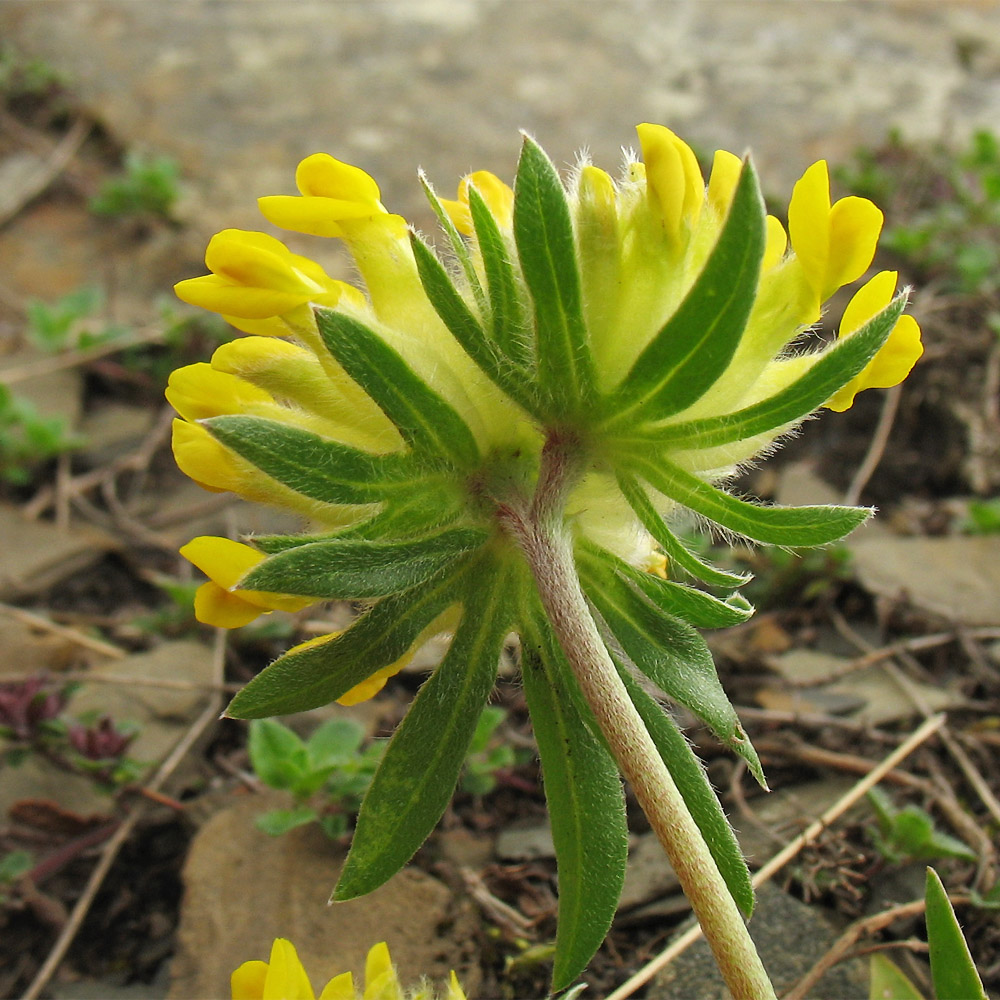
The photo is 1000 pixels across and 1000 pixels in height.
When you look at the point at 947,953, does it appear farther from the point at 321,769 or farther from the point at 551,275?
the point at 321,769

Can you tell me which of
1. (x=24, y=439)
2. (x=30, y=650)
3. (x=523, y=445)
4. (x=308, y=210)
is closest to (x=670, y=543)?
(x=523, y=445)

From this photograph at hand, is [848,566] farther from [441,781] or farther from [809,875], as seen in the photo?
[441,781]

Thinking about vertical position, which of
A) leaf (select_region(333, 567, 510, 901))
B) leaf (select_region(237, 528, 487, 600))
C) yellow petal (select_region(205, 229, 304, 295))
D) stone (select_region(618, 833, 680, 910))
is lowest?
stone (select_region(618, 833, 680, 910))

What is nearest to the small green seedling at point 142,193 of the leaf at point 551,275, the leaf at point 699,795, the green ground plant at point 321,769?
the green ground plant at point 321,769

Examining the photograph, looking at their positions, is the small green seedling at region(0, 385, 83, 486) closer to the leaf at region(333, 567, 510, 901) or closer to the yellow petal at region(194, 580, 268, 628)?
the yellow petal at region(194, 580, 268, 628)

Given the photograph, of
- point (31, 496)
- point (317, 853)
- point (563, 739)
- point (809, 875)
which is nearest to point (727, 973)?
point (563, 739)

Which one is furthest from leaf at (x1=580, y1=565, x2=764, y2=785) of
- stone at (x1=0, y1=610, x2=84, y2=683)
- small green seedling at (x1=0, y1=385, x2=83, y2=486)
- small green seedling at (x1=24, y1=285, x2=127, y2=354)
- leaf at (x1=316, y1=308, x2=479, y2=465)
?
small green seedling at (x1=24, y1=285, x2=127, y2=354)
